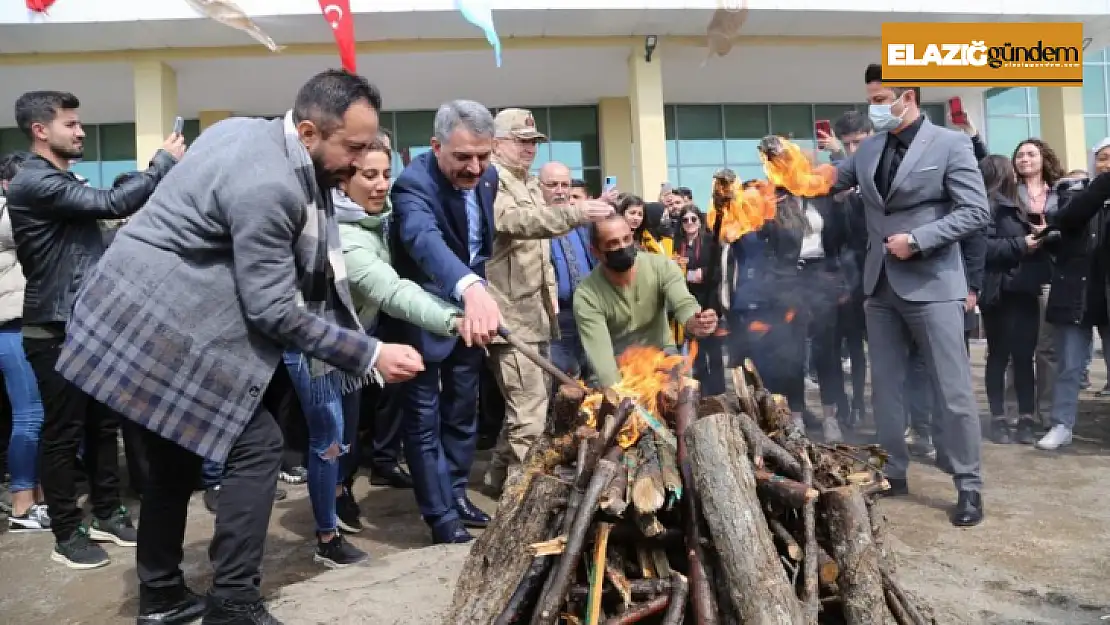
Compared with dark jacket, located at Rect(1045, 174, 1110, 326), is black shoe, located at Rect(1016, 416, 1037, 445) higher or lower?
lower

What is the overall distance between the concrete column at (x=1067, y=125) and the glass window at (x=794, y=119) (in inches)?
174

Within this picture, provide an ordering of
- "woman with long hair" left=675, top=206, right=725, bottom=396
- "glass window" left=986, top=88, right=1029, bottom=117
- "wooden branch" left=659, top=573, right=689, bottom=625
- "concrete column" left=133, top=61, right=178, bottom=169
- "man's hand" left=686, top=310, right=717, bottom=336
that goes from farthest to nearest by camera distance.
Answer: "glass window" left=986, top=88, right=1029, bottom=117 → "concrete column" left=133, top=61, right=178, bottom=169 → "woman with long hair" left=675, top=206, right=725, bottom=396 → "man's hand" left=686, top=310, right=717, bottom=336 → "wooden branch" left=659, top=573, right=689, bottom=625

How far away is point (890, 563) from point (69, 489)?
12.9 ft

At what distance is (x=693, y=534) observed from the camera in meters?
2.70


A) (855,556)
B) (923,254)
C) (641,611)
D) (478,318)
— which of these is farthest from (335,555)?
(923,254)

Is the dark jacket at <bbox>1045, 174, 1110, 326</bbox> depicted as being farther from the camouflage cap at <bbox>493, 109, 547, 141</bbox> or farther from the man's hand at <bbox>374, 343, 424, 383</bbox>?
the man's hand at <bbox>374, 343, 424, 383</bbox>

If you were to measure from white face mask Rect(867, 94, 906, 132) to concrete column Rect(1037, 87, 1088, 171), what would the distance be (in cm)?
1282

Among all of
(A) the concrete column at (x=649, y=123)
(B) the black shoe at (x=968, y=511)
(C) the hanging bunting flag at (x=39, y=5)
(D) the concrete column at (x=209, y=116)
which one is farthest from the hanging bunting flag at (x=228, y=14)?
(B) the black shoe at (x=968, y=511)

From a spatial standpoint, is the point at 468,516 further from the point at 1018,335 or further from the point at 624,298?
the point at 1018,335

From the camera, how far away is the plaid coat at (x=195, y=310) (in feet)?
8.49

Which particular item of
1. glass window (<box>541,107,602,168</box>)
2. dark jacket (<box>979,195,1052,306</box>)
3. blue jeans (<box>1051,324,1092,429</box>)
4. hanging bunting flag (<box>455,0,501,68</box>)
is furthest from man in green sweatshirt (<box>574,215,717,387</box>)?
glass window (<box>541,107,602,168</box>)

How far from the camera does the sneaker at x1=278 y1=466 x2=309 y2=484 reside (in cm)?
578

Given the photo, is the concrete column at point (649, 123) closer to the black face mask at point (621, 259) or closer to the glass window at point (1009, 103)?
the black face mask at point (621, 259)

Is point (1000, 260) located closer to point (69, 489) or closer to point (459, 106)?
point (459, 106)
